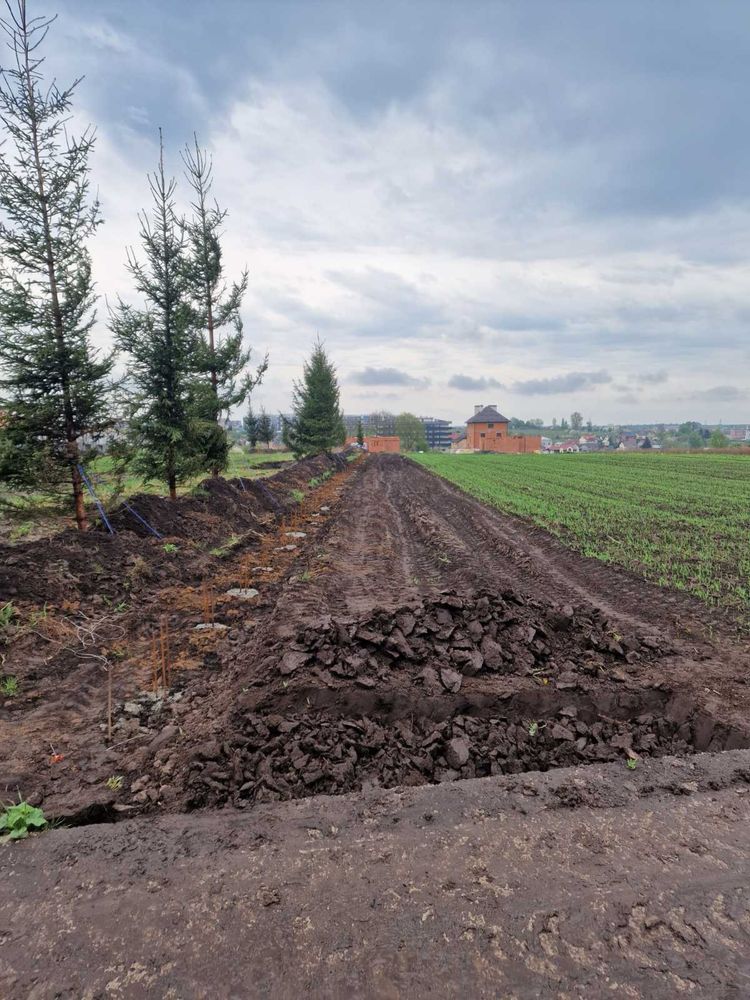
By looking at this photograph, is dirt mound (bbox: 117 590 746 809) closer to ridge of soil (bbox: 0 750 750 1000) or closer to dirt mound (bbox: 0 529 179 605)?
ridge of soil (bbox: 0 750 750 1000)

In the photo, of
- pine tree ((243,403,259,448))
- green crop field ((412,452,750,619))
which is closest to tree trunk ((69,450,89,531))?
green crop field ((412,452,750,619))

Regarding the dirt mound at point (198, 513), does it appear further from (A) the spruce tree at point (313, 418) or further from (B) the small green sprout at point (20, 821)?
(A) the spruce tree at point (313, 418)

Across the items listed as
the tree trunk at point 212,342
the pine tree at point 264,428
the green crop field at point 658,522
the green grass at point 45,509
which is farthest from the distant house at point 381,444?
the green grass at point 45,509

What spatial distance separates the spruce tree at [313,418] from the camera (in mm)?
33188

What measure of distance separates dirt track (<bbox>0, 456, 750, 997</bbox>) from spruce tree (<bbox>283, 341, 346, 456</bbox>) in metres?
27.4

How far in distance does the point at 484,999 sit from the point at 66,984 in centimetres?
195

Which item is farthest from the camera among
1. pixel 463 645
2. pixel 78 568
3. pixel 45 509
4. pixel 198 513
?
pixel 198 513

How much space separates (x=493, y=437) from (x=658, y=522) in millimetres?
84637

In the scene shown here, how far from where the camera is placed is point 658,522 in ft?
47.0

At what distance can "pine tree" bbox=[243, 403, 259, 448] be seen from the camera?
58041 mm

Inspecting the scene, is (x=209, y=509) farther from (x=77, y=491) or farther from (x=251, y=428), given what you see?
(x=251, y=428)

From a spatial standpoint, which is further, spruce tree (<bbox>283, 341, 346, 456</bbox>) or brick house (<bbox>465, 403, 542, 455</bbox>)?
brick house (<bbox>465, 403, 542, 455</bbox>)

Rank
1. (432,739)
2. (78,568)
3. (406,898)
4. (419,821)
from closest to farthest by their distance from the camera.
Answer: (406,898)
(419,821)
(432,739)
(78,568)

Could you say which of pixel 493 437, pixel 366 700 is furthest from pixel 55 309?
pixel 493 437
